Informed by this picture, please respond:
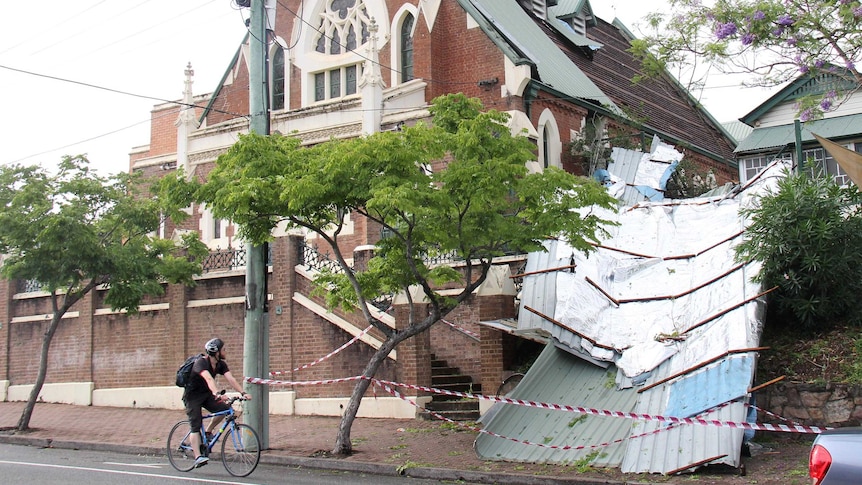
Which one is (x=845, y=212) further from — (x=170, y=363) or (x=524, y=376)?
(x=170, y=363)

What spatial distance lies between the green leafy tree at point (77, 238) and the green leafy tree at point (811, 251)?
10.9 metres

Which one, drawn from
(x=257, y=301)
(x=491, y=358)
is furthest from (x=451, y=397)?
(x=257, y=301)

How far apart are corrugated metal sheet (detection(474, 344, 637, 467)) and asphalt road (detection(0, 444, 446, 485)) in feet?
5.51

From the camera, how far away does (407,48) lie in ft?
88.9

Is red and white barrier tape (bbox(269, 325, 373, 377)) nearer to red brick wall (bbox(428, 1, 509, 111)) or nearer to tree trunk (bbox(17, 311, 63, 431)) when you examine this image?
tree trunk (bbox(17, 311, 63, 431))

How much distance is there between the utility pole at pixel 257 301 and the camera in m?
14.6

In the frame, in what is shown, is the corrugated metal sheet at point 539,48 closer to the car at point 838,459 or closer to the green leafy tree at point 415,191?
the green leafy tree at point 415,191

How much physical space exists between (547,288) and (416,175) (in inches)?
197

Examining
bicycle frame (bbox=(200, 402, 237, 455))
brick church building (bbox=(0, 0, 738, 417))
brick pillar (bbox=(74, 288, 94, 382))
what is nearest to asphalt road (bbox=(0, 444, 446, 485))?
bicycle frame (bbox=(200, 402, 237, 455))

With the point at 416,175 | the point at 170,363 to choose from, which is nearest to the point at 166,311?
the point at 170,363

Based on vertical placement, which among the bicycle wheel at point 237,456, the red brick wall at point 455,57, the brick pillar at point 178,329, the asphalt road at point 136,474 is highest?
the red brick wall at point 455,57

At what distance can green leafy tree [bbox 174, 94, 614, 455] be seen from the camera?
41.6 feet

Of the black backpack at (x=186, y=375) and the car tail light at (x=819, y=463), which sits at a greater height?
the black backpack at (x=186, y=375)

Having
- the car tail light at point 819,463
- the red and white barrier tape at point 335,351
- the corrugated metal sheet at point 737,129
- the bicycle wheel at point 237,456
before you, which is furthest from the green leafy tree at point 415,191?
the corrugated metal sheet at point 737,129
